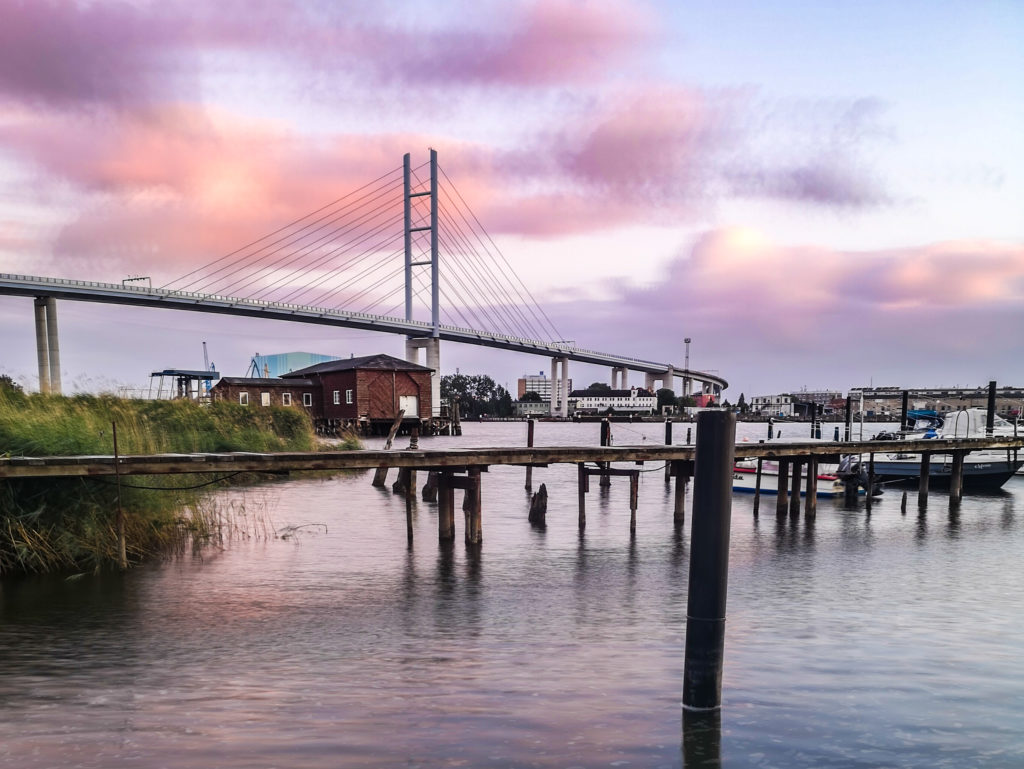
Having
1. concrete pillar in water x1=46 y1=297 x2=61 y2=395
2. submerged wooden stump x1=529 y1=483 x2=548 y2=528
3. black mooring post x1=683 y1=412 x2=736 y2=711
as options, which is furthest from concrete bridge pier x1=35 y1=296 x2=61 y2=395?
black mooring post x1=683 y1=412 x2=736 y2=711

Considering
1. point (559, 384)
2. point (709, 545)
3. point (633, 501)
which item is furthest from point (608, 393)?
point (709, 545)

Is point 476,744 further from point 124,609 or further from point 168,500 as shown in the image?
point 168,500

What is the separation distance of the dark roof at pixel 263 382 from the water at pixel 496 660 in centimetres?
4930

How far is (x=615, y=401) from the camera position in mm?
172500

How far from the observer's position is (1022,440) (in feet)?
98.0

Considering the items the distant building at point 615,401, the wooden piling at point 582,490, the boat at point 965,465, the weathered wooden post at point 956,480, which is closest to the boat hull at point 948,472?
the boat at point 965,465

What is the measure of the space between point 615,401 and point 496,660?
16442cm

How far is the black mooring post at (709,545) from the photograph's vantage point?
6.68 meters

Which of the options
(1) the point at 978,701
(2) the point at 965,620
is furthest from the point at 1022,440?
(1) the point at 978,701

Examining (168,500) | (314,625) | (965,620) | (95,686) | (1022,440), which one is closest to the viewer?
(95,686)

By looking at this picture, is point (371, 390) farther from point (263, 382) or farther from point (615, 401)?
point (615, 401)

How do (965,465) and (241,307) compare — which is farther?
(241,307)

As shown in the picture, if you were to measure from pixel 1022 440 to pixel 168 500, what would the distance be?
96.9 feet

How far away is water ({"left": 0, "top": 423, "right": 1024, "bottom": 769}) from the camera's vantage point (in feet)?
23.2
